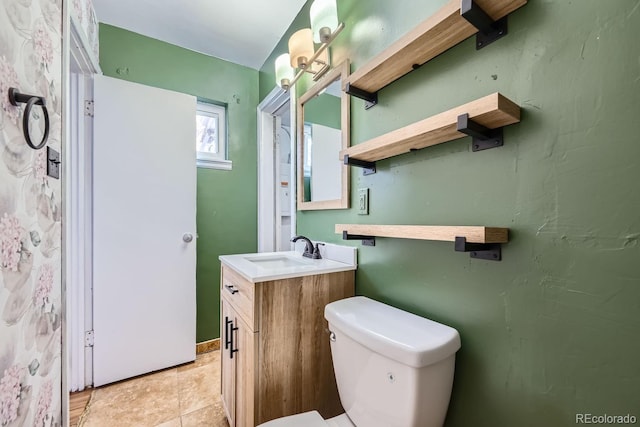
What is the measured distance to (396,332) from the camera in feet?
2.63

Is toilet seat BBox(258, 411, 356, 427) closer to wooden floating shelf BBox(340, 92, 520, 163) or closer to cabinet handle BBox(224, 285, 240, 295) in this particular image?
cabinet handle BBox(224, 285, 240, 295)

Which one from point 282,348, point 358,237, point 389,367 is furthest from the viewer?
point 358,237

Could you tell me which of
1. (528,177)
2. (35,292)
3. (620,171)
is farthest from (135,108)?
(620,171)

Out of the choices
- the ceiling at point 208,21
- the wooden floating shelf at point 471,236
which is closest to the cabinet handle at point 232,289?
the wooden floating shelf at point 471,236

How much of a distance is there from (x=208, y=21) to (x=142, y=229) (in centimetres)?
148

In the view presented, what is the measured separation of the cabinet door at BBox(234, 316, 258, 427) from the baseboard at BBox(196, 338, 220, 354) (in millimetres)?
1150

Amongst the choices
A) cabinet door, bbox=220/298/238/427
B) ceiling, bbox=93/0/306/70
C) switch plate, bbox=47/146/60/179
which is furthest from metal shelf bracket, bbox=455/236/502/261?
ceiling, bbox=93/0/306/70

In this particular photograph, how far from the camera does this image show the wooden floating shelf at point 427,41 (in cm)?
72

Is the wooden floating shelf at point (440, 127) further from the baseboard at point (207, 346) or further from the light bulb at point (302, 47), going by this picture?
the baseboard at point (207, 346)

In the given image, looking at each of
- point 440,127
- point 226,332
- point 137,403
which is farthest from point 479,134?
point 137,403

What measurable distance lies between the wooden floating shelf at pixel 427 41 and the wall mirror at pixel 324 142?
225mm

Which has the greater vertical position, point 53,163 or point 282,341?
point 53,163

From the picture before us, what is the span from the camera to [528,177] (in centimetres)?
70

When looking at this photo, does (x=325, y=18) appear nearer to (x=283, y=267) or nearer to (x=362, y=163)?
(x=362, y=163)
